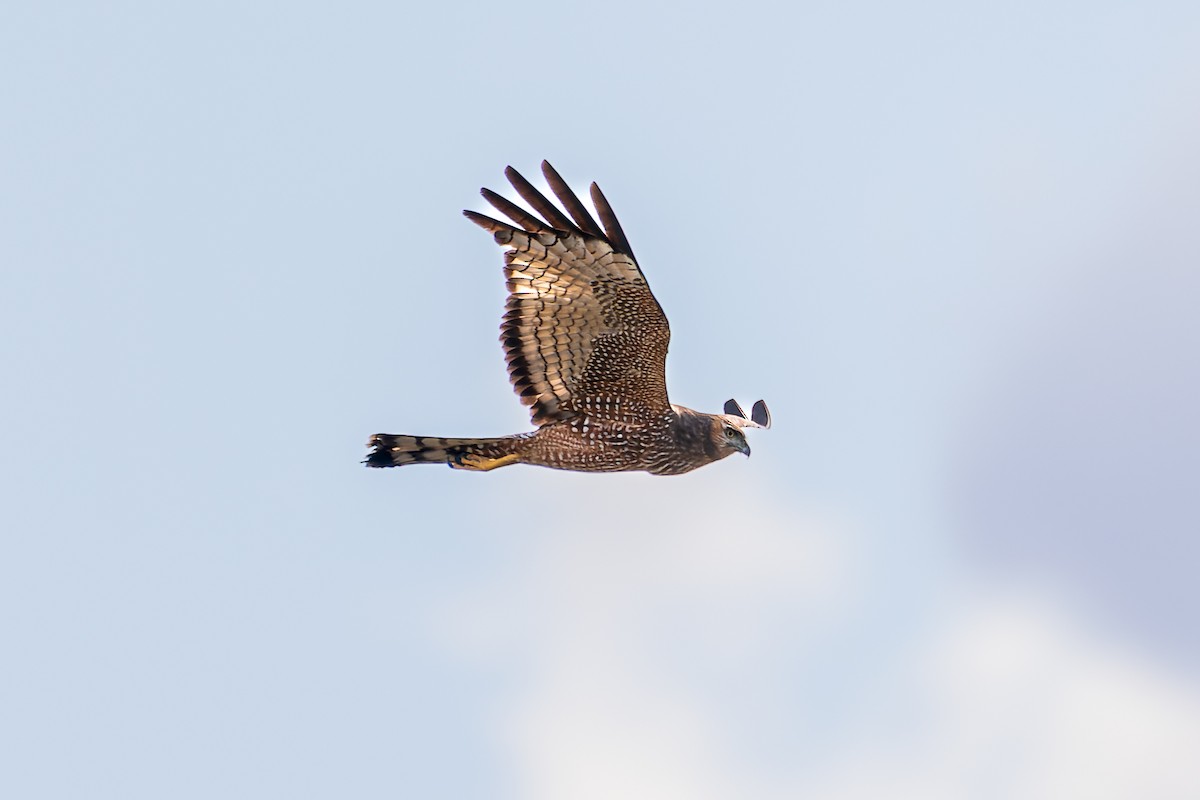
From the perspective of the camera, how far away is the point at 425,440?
2294 centimetres

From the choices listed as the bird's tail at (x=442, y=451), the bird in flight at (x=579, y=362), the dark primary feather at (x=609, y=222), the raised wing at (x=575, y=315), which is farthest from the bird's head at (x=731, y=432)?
the dark primary feather at (x=609, y=222)

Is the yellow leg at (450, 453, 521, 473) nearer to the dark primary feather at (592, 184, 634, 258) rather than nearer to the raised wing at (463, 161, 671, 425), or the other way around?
the raised wing at (463, 161, 671, 425)

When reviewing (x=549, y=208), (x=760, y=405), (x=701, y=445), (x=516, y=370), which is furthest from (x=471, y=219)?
(x=760, y=405)

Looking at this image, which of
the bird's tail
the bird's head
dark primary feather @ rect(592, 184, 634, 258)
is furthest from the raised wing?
the bird's head

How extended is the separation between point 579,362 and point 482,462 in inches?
70.6

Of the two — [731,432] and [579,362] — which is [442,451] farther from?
[731,432]

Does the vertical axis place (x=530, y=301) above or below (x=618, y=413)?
above

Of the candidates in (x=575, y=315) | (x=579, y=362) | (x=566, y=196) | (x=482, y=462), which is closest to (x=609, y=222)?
(x=566, y=196)

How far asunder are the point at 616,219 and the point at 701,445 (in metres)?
3.73

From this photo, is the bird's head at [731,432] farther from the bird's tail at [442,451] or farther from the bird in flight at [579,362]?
the bird's tail at [442,451]

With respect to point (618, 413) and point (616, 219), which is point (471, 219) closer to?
point (616, 219)

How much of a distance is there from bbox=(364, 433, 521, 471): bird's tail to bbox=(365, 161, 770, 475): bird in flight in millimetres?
12

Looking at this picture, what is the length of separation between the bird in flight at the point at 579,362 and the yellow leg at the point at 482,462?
0.02m

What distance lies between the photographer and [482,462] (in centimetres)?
2319
